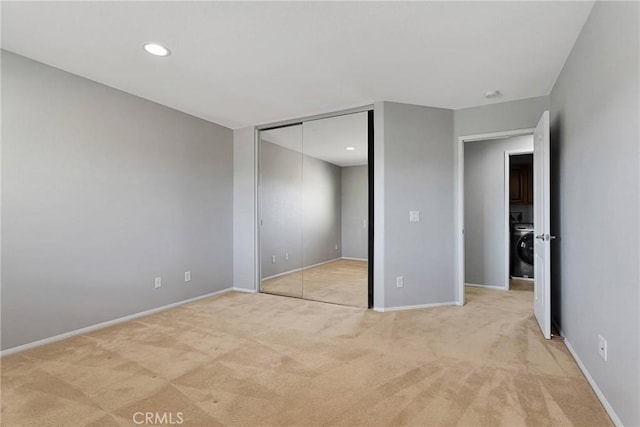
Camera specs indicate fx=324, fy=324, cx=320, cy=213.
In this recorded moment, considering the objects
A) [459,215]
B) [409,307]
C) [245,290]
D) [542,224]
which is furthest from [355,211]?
[542,224]

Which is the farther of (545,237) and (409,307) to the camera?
(409,307)

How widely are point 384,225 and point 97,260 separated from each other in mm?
2865

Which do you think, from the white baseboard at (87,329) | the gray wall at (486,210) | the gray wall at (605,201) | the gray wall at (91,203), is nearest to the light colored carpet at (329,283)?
the gray wall at (91,203)

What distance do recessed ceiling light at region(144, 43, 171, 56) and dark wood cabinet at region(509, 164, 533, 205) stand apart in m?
5.69

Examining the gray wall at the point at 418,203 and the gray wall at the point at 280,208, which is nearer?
the gray wall at the point at 418,203

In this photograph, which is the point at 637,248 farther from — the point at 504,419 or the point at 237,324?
the point at 237,324

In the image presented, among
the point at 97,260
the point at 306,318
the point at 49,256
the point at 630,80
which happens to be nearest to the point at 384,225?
the point at 306,318

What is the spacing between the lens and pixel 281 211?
4.73 m

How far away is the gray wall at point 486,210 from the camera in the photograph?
4.63m

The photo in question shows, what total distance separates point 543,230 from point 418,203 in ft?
4.12

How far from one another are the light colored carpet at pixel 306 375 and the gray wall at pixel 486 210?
146cm

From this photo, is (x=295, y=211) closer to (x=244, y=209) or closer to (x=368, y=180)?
(x=244, y=209)

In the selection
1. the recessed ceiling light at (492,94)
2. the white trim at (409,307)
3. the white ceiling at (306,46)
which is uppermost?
the white ceiling at (306,46)

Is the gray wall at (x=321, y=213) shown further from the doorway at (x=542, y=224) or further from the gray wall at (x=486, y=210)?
the doorway at (x=542, y=224)
